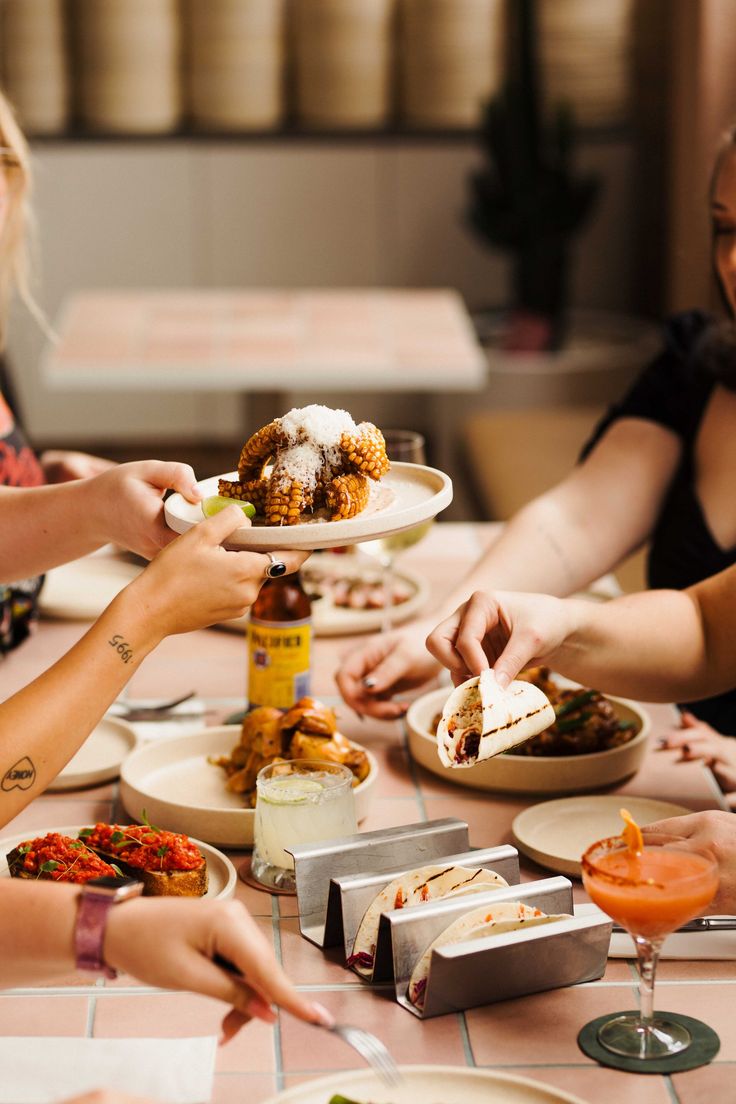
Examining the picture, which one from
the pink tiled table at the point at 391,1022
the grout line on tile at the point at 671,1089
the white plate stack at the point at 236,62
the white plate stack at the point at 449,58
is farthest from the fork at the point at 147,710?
the white plate stack at the point at 236,62

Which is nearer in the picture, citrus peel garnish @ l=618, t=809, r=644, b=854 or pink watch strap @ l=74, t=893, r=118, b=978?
pink watch strap @ l=74, t=893, r=118, b=978

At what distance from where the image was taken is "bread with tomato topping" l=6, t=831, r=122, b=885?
1224mm

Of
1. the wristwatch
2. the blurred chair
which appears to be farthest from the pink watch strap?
the blurred chair

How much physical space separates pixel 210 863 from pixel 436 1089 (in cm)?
41

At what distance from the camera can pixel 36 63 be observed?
5297mm

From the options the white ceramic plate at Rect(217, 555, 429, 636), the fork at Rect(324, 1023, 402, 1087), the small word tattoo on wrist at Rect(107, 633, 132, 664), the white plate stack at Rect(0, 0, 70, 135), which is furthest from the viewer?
the white plate stack at Rect(0, 0, 70, 135)

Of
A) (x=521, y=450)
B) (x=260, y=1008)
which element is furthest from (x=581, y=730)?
(x=521, y=450)

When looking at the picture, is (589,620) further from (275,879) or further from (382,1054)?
(382,1054)

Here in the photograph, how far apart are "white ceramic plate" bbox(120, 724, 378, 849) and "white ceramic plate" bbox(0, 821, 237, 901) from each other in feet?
0.08

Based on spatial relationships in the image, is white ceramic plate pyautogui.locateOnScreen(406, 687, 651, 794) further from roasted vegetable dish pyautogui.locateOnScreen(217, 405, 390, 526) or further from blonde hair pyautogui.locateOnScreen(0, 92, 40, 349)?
blonde hair pyautogui.locateOnScreen(0, 92, 40, 349)

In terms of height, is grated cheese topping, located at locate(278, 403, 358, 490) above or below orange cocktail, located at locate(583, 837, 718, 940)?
above

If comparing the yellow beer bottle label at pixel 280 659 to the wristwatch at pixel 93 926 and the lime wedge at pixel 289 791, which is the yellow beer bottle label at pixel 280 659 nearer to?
the lime wedge at pixel 289 791

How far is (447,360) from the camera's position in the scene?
3.62m

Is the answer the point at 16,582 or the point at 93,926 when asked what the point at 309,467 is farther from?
the point at 16,582
